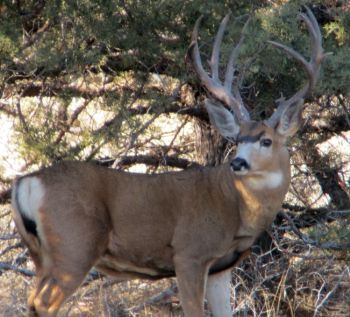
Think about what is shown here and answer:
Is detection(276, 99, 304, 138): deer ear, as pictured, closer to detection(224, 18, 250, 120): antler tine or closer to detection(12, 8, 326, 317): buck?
detection(12, 8, 326, 317): buck

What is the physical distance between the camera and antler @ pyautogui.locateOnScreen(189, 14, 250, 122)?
25.7 ft

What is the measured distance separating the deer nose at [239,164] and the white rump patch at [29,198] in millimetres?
1522

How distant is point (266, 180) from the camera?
752 cm

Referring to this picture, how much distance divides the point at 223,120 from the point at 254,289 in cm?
171

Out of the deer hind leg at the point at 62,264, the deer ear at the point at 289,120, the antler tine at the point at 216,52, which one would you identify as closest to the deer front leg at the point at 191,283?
the deer hind leg at the point at 62,264

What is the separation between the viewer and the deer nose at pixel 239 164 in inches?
283

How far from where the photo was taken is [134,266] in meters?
7.57

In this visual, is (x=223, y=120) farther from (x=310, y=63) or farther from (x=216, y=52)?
(x=310, y=63)

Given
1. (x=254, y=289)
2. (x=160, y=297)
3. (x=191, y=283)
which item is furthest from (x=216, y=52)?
(x=160, y=297)

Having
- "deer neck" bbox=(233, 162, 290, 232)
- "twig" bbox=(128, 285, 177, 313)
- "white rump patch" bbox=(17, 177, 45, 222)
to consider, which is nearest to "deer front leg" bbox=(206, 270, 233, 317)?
"deer neck" bbox=(233, 162, 290, 232)

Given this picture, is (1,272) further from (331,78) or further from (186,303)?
(331,78)

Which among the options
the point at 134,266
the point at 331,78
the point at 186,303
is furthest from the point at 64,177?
the point at 331,78

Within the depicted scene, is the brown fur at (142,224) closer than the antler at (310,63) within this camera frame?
Yes

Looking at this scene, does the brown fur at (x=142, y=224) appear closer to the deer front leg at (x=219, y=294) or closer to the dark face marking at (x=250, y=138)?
the dark face marking at (x=250, y=138)
